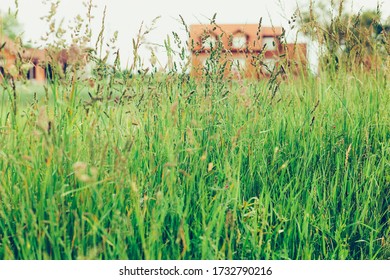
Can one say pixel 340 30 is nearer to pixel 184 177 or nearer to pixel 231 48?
pixel 231 48

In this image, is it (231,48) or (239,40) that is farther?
(239,40)

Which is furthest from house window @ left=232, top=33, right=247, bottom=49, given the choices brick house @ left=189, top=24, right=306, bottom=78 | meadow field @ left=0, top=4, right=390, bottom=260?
meadow field @ left=0, top=4, right=390, bottom=260

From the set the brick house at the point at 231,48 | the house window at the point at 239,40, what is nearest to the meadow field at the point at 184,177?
the brick house at the point at 231,48

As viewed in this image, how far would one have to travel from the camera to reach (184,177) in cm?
209

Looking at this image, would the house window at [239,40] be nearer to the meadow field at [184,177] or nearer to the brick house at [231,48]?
the brick house at [231,48]

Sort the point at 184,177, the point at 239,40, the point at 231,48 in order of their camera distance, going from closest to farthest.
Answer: the point at 184,177, the point at 231,48, the point at 239,40

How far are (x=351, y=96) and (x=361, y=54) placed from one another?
0.27 m

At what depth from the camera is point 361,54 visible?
3309 millimetres

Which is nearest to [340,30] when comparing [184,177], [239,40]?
[239,40]

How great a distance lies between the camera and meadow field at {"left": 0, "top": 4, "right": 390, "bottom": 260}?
1800mm

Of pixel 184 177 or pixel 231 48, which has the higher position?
pixel 231 48

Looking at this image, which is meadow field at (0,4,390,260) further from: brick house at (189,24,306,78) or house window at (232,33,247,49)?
house window at (232,33,247,49)

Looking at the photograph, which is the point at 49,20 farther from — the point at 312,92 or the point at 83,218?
the point at 312,92

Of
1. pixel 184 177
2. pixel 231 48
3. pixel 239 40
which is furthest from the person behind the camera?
pixel 239 40
